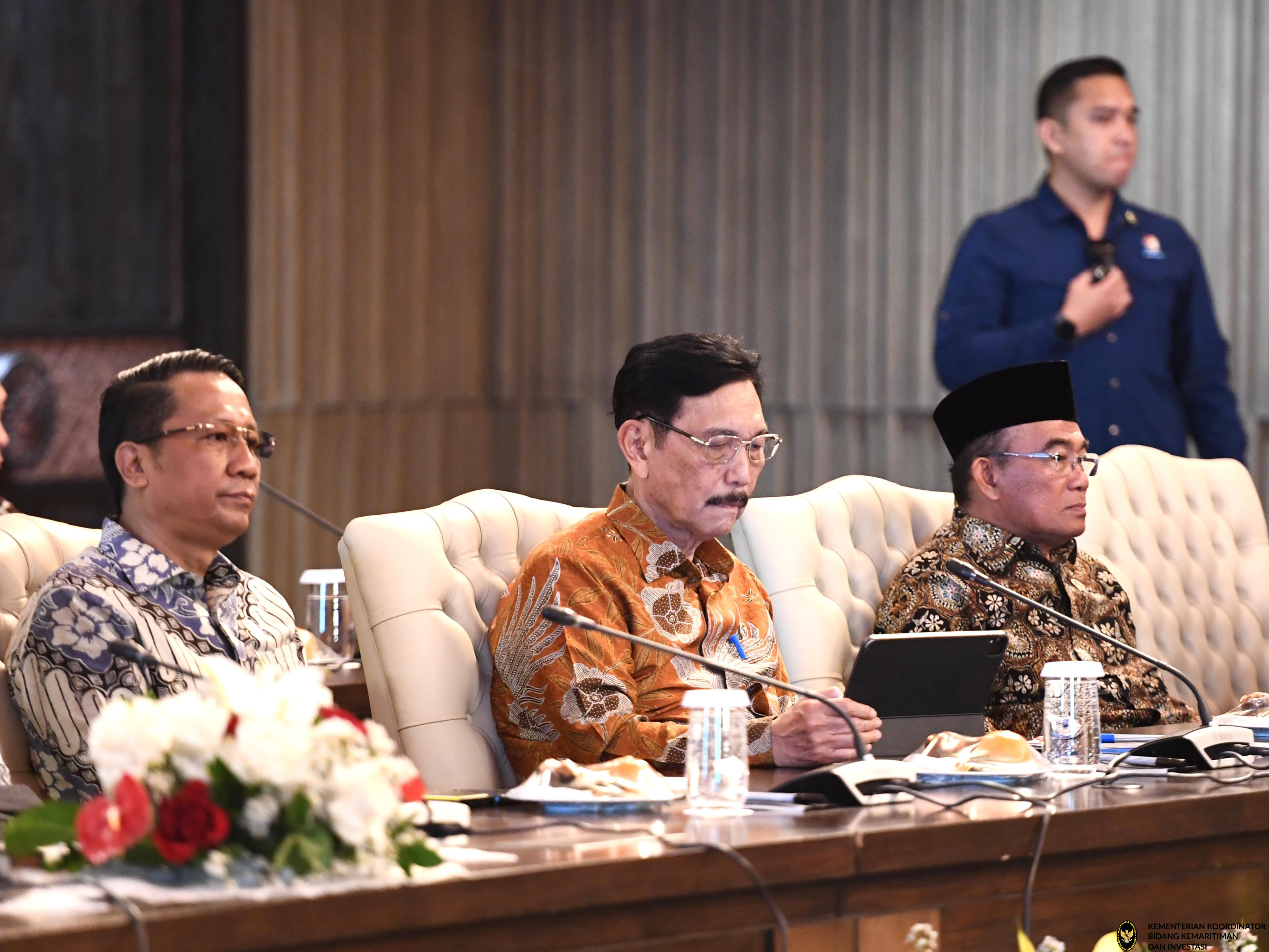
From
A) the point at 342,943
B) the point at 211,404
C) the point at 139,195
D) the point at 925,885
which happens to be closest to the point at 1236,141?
the point at 139,195

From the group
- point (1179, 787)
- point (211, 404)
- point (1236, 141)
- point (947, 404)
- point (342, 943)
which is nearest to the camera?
point (342, 943)

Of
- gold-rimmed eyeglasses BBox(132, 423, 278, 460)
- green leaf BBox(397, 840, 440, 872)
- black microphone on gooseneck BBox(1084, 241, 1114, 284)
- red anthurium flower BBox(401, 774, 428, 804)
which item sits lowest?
green leaf BBox(397, 840, 440, 872)

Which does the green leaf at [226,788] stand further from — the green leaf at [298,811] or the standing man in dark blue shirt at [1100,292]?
the standing man in dark blue shirt at [1100,292]

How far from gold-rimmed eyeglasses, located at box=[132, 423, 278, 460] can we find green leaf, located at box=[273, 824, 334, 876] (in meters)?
1.17

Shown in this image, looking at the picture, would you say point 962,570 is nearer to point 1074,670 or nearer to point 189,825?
point 1074,670

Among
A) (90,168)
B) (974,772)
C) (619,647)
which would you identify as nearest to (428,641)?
(619,647)

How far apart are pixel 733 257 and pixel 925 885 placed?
189 inches

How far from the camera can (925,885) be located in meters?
1.88

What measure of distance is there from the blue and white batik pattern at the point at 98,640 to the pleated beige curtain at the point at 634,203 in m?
3.51

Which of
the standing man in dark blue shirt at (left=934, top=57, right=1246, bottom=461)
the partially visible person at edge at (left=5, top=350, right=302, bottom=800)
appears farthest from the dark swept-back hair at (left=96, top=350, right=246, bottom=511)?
the standing man in dark blue shirt at (left=934, top=57, right=1246, bottom=461)

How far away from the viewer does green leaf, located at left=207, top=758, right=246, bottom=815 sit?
150 centimetres

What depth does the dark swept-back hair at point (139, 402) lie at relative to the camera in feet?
8.63

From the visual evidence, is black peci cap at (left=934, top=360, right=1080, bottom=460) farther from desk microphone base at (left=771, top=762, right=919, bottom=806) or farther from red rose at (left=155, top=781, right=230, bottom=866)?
red rose at (left=155, top=781, right=230, bottom=866)

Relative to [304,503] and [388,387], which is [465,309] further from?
[304,503]
